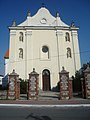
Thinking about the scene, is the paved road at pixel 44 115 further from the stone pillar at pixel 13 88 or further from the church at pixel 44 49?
the church at pixel 44 49

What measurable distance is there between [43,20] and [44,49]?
5027mm

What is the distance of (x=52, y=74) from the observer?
1084 inches

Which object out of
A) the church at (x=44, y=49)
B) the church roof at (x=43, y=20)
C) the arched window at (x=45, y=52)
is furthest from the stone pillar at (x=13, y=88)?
the church roof at (x=43, y=20)

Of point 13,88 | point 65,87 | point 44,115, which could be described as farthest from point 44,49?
point 44,115

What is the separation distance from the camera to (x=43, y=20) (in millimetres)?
30109

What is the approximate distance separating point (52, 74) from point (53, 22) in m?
8.75

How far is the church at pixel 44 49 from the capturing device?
27.5 metres

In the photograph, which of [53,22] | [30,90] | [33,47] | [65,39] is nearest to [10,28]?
[33,47]

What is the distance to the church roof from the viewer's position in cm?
2975

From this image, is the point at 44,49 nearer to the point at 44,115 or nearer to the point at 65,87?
the point at 65,87

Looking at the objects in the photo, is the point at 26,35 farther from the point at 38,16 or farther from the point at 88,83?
the point at 88,83

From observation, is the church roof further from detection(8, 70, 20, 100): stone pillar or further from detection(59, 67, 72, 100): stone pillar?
detection(59, 67, 72, 100): stone pillar

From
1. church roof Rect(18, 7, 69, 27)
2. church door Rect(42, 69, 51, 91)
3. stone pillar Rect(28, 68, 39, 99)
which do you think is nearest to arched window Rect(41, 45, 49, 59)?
church door Rect(42, 69, 51, 91)

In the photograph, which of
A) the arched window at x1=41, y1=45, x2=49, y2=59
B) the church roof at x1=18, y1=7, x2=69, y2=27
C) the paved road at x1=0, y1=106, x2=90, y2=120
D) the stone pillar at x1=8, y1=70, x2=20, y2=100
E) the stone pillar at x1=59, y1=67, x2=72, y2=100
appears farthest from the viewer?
the church roof at x1=18, y1=7, x2=69, y2=27
